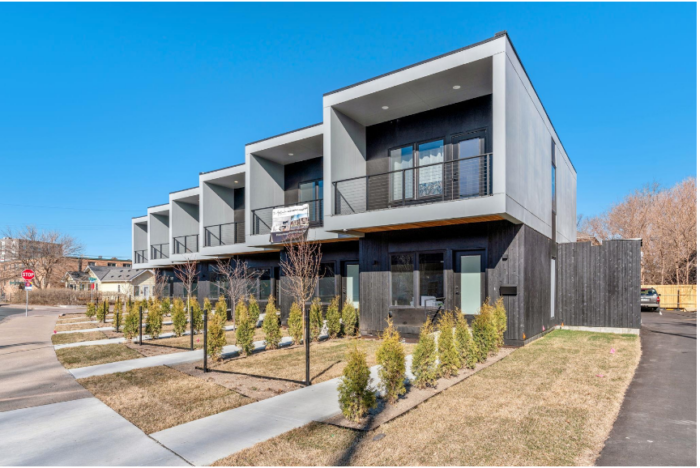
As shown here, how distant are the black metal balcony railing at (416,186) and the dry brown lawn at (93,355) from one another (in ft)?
22.9

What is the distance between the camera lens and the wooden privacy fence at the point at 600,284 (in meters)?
13.8

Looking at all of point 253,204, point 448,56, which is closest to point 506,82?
point 448,56

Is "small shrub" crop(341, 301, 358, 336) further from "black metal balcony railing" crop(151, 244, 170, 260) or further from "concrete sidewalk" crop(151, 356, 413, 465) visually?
"black metal balcony railing" crop(151, 244, 170, 260)

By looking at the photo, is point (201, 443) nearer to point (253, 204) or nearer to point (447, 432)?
point (447, 432)

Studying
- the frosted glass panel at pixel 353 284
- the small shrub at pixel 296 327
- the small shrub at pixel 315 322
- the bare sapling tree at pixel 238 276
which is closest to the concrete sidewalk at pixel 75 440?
the small shrub at pixel 296 327

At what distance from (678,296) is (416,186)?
24.6m

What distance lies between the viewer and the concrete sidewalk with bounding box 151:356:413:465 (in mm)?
4566

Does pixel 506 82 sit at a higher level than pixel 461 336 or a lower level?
higher

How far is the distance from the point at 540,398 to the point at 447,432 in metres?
2.17

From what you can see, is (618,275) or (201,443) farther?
(618,275)

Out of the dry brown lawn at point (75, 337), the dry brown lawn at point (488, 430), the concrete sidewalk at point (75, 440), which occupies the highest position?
the dry brown lawn at point (488, 430)

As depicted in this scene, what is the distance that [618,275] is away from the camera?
14023mm

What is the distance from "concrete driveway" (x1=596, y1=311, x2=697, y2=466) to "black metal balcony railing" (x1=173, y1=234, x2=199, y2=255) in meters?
21.7

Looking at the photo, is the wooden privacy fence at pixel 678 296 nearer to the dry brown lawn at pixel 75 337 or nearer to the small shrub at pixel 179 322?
the small shrub at pixel 179 322
